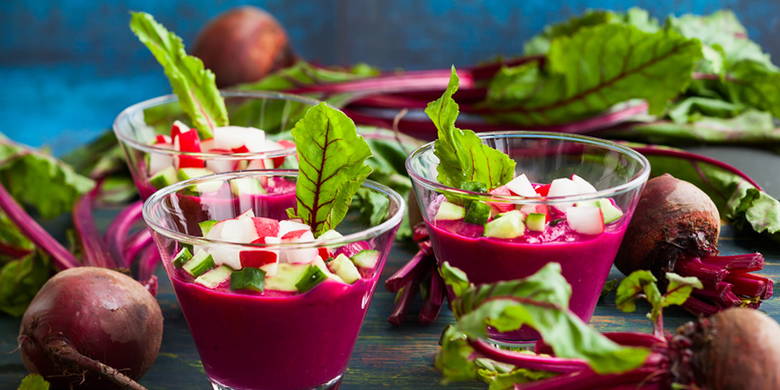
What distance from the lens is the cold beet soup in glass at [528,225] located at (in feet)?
5.49

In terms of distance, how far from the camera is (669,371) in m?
1.34

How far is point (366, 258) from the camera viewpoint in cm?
161

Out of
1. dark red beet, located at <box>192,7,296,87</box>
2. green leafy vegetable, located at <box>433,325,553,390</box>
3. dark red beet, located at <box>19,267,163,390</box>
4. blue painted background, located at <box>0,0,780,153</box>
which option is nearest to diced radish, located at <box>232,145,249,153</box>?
dark red beet, located at <box>19,267,163,390</box>

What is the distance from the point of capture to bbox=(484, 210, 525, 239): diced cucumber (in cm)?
167

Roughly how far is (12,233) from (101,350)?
110 cm

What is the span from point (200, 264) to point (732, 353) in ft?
2.91

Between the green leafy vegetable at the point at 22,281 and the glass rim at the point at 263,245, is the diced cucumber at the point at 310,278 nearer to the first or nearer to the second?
the glass rim at the point at 263,245

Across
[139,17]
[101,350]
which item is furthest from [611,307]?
[139,17]

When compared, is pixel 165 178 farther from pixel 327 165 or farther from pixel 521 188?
pixel 521 188

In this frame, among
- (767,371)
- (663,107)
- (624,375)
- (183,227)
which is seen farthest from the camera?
(663,107)

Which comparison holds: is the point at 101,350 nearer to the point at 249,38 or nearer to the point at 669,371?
the point at 669,371

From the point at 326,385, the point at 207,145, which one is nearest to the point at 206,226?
the point at 326,385

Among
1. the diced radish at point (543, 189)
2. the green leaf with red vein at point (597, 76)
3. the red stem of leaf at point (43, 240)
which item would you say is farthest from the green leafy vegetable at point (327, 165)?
the green leaf with red vein at point (597, 76)

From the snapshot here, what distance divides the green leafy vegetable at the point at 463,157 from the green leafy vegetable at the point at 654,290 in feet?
1.53
